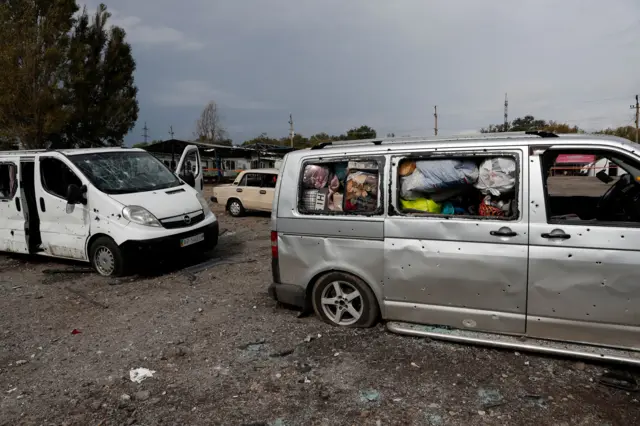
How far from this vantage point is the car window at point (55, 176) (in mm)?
6906

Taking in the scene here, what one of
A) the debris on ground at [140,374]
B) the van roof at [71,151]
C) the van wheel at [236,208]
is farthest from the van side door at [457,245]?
the van wheel at [236,208]

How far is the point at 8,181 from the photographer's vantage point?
7.56 m

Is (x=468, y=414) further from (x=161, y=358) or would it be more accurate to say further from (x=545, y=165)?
(x=161, y=358)

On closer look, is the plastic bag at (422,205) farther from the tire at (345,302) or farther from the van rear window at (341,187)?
the tire at (345,302)

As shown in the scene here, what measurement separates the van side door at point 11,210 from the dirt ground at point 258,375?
2707mm

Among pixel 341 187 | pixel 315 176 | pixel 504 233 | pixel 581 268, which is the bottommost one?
pixel 581 268

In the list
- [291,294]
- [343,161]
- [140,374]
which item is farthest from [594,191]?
[140,374]

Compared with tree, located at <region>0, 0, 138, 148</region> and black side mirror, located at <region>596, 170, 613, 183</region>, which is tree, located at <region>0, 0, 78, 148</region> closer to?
tree, located at <region>0, 0, 138, 148</region>

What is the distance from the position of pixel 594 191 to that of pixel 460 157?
1536 mm

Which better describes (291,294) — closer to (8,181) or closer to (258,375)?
(258,375)

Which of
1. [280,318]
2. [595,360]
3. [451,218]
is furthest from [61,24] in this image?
[595,360]

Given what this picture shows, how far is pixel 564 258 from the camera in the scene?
3.21 m

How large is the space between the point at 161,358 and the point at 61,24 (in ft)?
64.2

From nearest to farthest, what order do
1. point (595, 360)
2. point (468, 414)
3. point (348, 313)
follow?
point (468, 414)
point (595, 360)
point (348, 313)
